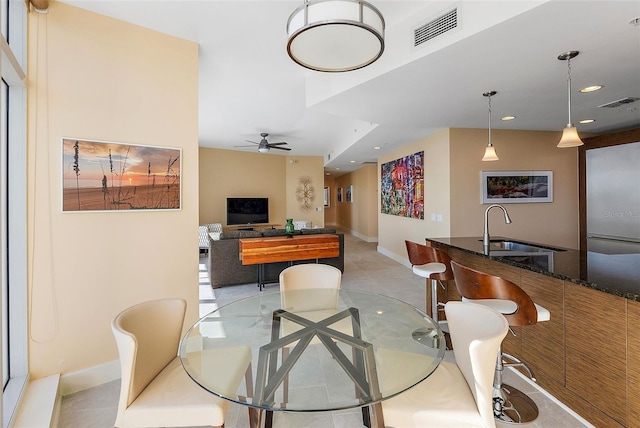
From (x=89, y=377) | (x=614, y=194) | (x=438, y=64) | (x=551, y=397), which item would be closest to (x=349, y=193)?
(x=614, y=194)

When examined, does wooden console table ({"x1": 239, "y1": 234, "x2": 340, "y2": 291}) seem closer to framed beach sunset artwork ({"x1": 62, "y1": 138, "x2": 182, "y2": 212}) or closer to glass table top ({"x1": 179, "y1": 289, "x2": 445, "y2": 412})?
framed beach sunset artwork ({"x1": 62, "y1": 138, "x2": 182, "y2": 212})

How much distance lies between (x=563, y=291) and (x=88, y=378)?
3.31 m

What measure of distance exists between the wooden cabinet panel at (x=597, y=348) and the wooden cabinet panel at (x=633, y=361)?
0.02 m

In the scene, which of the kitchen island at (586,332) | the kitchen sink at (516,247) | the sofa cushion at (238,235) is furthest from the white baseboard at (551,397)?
the sofa cushion at (238,235)

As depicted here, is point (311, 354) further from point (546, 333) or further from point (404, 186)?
point (404, 186)

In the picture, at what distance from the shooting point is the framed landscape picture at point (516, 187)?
4.61 meters

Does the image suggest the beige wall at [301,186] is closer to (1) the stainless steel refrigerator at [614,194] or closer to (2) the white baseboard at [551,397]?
(1) the stainless steel refrigerator at [614,194]

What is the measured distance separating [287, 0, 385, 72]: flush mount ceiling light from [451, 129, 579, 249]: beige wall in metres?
3.47

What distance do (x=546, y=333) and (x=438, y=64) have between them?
7.06 ft

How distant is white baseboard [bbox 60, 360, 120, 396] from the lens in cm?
204

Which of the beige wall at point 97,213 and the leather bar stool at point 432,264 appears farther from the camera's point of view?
the leather bar stool at point 432,264

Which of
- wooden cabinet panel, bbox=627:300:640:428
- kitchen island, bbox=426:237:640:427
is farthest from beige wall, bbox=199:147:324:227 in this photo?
wooden cabinet panel, bbox=627:300:640:428

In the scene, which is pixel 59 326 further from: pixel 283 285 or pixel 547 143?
pixel 547 143

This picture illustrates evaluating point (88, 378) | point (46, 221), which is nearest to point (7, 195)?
point (46, 221)
